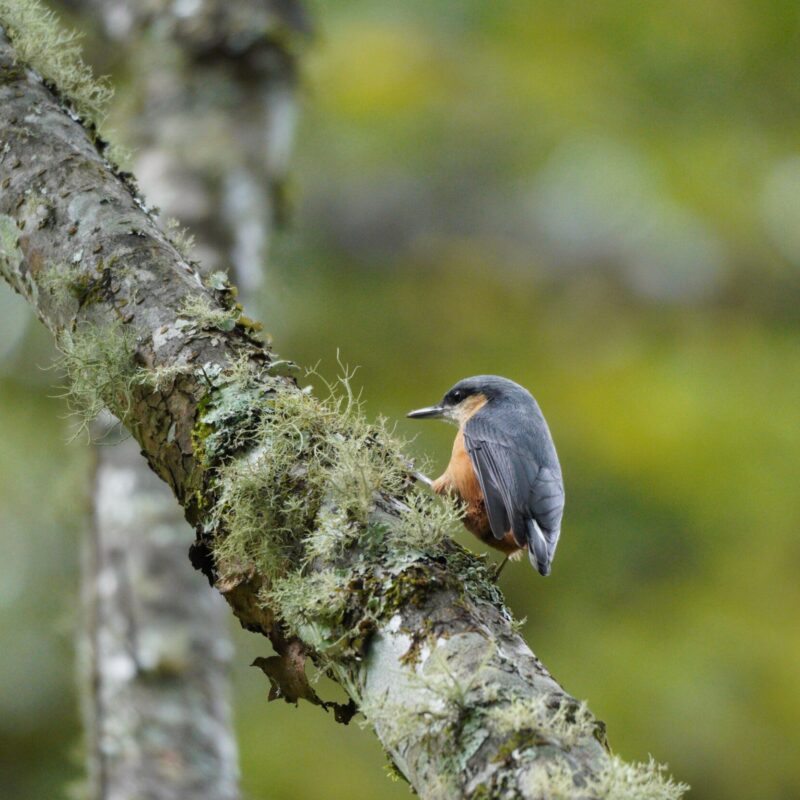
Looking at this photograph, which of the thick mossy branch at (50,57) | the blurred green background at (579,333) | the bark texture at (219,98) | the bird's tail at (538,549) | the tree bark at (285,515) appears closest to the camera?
the tree bark at (285,515)

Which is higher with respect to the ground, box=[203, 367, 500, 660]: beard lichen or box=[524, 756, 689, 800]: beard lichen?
box=[203, 367, 500, 660]: beard lichen

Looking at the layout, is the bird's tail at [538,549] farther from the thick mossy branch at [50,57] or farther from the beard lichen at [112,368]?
the thick mossy branch at [50,57]

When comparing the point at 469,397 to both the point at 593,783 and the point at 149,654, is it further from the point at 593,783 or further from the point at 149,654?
the point at 593,783

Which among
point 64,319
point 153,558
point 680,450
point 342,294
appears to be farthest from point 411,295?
point 64,319

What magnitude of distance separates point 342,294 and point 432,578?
17.4 ft

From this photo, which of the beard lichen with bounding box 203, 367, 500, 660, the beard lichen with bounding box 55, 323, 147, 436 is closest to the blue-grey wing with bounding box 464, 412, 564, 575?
the beard lichen with bounding box 203, 367, 500, 660

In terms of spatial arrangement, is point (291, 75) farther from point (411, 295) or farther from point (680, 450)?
point (680, 450)

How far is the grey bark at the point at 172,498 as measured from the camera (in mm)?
3639

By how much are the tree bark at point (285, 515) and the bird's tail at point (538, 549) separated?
140 cm

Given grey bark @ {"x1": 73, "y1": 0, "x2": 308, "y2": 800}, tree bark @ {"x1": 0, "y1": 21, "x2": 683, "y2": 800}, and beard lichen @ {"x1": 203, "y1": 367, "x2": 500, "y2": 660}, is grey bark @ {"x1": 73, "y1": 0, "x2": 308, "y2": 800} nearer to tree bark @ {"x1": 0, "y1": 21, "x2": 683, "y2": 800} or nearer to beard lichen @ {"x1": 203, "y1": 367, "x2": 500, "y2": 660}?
tree bark @ {"x1": 0, "y1": 21, "x2": 683, "y2": 800}

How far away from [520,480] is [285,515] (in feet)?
6.02

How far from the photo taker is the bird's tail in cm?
334

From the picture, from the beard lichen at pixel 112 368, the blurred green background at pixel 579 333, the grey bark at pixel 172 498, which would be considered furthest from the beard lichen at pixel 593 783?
the blurred green background at pixel 579 333

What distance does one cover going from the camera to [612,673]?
5.34m
